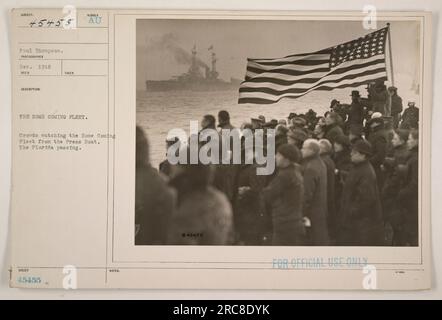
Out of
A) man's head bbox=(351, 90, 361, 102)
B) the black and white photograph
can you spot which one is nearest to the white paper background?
the black and white photograph

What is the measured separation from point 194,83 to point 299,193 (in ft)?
1.89

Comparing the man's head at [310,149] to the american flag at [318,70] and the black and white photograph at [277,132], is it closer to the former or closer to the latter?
the black and white photograph at [277,132]

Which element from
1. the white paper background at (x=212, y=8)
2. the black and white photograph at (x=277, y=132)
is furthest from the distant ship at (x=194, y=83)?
the white paper background at (x=212, y=8)

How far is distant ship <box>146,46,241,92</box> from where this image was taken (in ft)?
6.54

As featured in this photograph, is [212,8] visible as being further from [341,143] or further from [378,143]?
[378,143]

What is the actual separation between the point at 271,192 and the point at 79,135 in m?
0.76

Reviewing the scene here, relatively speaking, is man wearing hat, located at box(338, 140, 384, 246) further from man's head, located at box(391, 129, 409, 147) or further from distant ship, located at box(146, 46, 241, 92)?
distant ship, located at box(146, 46, 241, 92)

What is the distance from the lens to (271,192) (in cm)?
199

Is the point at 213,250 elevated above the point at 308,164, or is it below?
below

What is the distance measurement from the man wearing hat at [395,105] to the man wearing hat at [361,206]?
0.14 meters

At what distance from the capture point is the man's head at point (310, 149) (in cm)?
199
